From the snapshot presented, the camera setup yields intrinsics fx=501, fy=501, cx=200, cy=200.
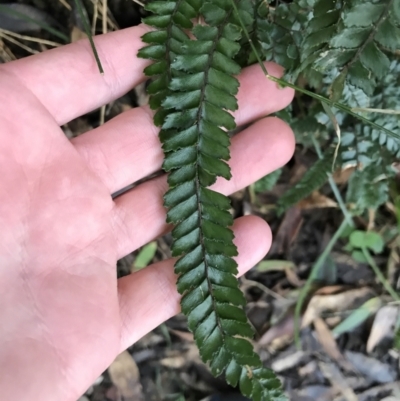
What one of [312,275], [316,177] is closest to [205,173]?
[316,177]

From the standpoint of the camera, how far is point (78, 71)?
1361mm

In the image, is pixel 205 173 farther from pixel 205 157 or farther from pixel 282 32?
pixel 282 32

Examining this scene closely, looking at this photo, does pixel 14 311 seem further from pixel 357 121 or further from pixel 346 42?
pixel 357 121

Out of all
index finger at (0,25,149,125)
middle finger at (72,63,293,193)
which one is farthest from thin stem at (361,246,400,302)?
index finger at (0,25,149,125)

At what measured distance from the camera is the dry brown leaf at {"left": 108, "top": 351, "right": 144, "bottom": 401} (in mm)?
1873

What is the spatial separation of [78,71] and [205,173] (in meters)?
0.46

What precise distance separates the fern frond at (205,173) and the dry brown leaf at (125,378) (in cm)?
76

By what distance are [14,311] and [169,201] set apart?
1.50 feet

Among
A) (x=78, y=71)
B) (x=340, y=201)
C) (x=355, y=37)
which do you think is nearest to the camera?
(x=355, y=37)

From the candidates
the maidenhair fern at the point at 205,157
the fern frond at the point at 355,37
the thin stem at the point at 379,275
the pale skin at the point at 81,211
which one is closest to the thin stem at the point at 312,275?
the thin stem at the point at 379,275

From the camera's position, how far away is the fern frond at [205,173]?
1.23 metres

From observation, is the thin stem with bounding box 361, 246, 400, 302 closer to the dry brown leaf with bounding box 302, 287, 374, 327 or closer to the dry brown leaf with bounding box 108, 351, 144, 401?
the dry brown leaf with bounding box 302, 287, 374, 327

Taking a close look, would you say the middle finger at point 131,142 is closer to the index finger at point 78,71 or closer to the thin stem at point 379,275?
the index finger at point 78,71

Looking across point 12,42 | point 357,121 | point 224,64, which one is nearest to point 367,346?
point 357,121
